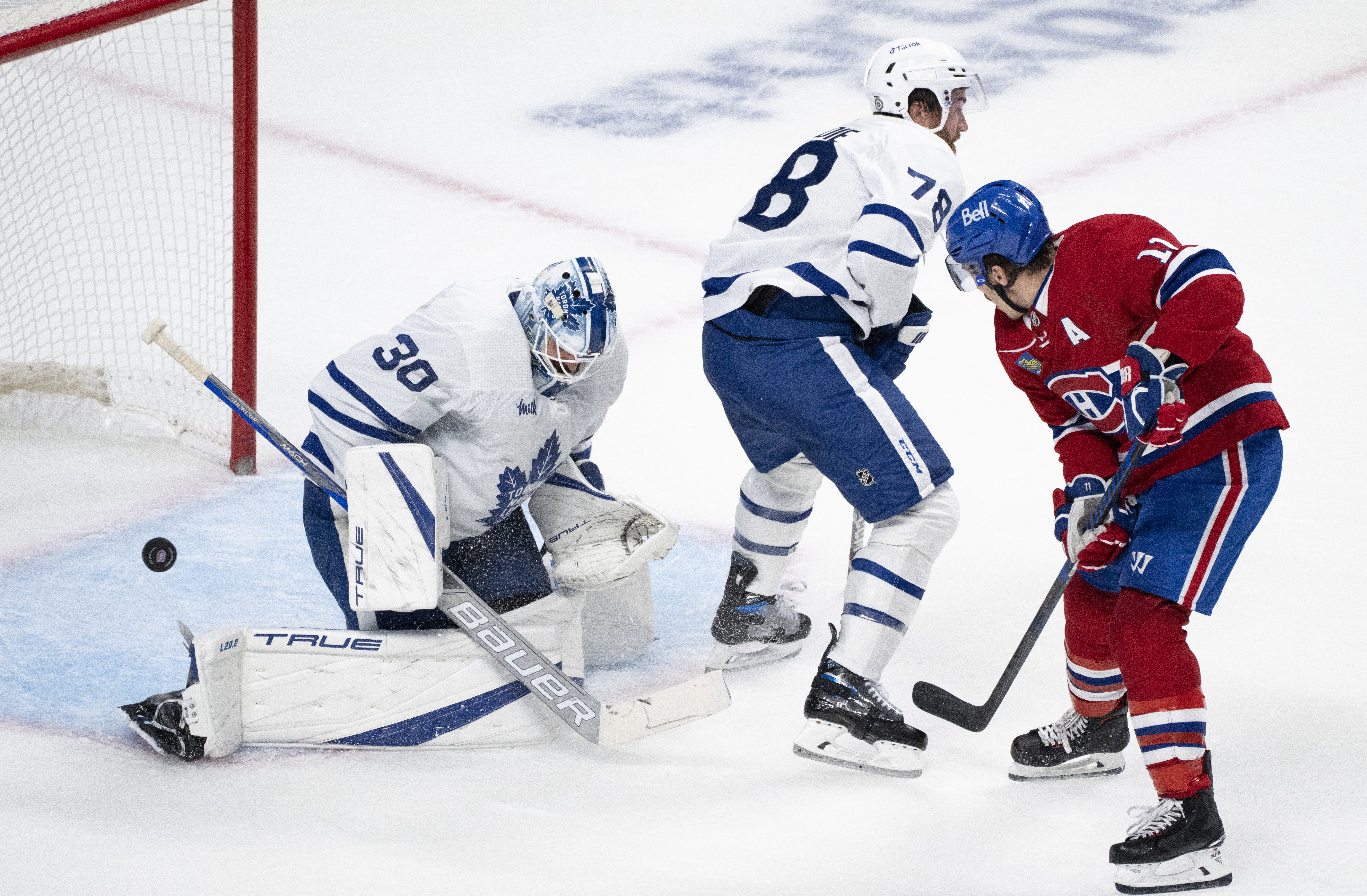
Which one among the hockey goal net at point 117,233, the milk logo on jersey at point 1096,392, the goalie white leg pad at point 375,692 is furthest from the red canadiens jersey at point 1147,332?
the hockey goal net at point 117,233

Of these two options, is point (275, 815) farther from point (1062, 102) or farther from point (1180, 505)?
point (1062, 102)

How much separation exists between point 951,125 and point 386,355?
3.76 feet

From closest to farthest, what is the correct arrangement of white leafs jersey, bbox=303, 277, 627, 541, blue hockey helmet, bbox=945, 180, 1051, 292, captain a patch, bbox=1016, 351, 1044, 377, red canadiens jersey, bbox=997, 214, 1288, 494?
red canadiens jersey, bbox=997, 214, 1288, 494 → blue hockey helmet, bbox=945, 180, 1051, 292 → captain a patch, bbox=1016, 351, 1044, 377 → white leafs jersey, bbox=303, 277, 627, 541

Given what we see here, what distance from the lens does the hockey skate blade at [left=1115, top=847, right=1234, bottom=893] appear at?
178 cm

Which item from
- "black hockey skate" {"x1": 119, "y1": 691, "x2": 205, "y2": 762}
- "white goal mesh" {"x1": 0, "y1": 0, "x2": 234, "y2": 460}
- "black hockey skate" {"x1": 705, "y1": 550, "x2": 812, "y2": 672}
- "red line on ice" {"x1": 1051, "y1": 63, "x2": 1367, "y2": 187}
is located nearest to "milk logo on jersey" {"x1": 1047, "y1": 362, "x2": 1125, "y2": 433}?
"black hockey skate" {"x1": 705, "y1": 550, "x2": 812, "y2": 672}

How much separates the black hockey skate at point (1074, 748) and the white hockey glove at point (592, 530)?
2.40ft

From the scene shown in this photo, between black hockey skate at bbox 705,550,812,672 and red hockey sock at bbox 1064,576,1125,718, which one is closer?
red hockey sock at bbox 1064,576,1125,718

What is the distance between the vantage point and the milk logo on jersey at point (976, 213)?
189cm

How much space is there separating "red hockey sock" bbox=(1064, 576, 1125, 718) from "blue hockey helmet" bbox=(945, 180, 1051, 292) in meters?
0.56

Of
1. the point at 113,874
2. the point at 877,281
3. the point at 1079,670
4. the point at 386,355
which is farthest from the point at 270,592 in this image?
the point at 1079,670

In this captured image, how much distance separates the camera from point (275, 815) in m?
1.97

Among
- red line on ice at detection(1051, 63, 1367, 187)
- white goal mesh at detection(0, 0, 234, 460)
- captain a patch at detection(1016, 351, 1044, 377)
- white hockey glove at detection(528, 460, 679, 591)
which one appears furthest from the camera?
red line on ice at detection(1051, 63, 1367, 187)

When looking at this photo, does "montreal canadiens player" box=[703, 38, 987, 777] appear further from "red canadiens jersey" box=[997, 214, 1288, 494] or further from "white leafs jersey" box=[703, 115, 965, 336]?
"red canadiens jersey" box=[997, 214, 1288, 494]

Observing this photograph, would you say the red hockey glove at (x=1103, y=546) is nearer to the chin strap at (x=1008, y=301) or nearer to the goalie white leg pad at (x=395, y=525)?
the chin strap at (x=1008, y=301)
